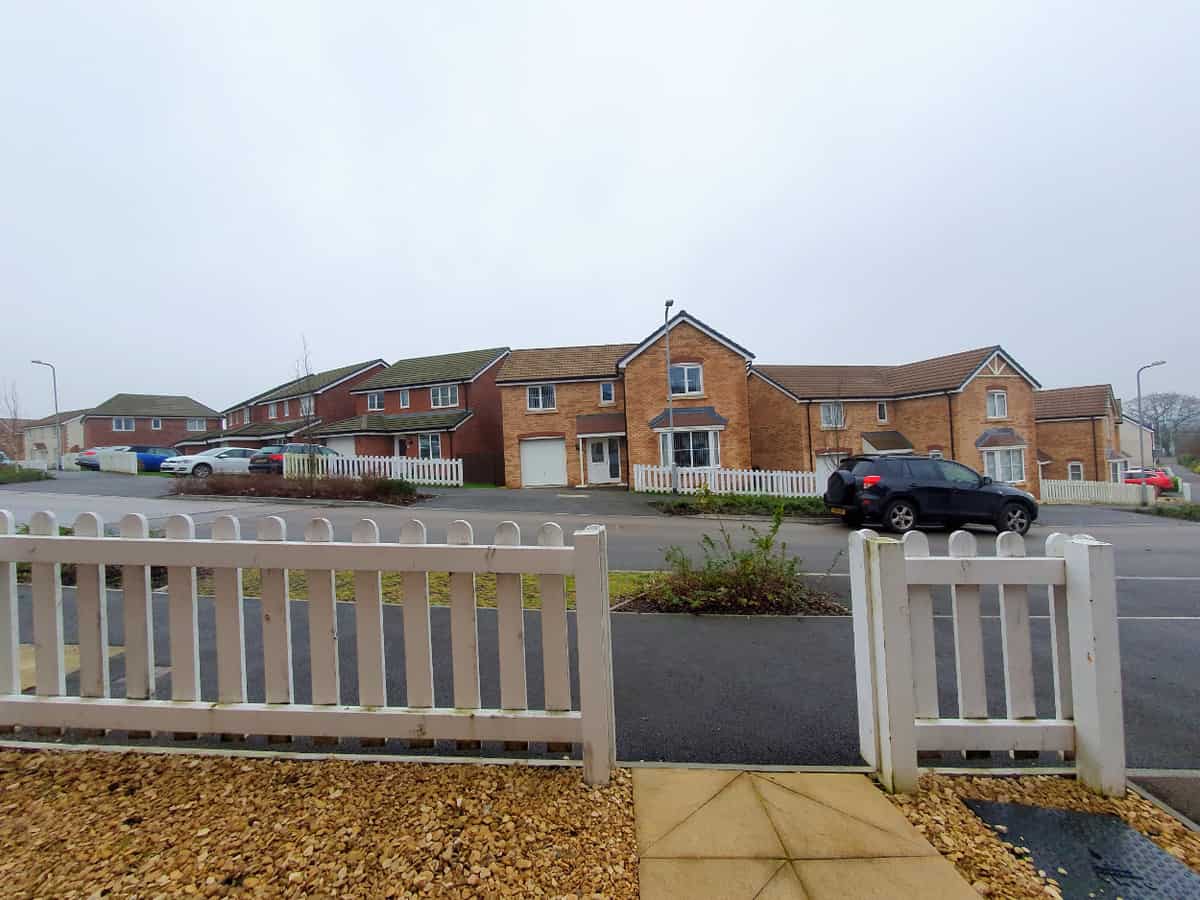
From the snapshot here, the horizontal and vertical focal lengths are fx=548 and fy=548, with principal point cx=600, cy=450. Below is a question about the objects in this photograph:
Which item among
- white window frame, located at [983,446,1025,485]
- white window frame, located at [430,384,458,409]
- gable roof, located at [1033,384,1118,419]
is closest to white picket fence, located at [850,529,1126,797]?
white window frame, located at [430,384,458,409]

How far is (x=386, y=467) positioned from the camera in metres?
24.0

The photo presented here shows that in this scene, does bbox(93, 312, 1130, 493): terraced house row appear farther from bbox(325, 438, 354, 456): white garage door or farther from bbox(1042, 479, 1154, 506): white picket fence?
bbox(1042, 479, 1154, 506): white picket fence

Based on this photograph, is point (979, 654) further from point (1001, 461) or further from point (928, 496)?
point (1001, 461)

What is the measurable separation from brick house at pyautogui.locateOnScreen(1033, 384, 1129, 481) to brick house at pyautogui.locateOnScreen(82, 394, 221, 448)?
6881 cm

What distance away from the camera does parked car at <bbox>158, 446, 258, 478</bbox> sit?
1001 inches

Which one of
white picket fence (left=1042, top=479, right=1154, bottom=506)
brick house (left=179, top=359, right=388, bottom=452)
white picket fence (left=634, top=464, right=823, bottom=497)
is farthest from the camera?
brick house (left=179, top=359, right=388, bottom=452)

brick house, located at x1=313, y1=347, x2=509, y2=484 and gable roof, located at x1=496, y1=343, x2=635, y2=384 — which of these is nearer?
gable roof, located at x1=496, y1=343, x2=635, y2=384

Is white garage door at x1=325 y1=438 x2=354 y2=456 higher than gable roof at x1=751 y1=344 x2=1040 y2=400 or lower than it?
lower

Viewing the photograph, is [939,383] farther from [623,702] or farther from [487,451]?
[623,702]

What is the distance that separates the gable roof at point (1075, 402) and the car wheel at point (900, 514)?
3051cm

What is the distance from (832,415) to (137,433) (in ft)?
195

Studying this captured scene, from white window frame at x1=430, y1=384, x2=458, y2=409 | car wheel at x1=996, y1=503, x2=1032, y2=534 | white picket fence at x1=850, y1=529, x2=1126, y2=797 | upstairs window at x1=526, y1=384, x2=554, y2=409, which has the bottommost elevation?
car wheel at x1=996, y1=503, x2=1032, y2=534

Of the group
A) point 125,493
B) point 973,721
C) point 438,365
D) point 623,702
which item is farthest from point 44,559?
point 438,365

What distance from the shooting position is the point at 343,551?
2564 mm
